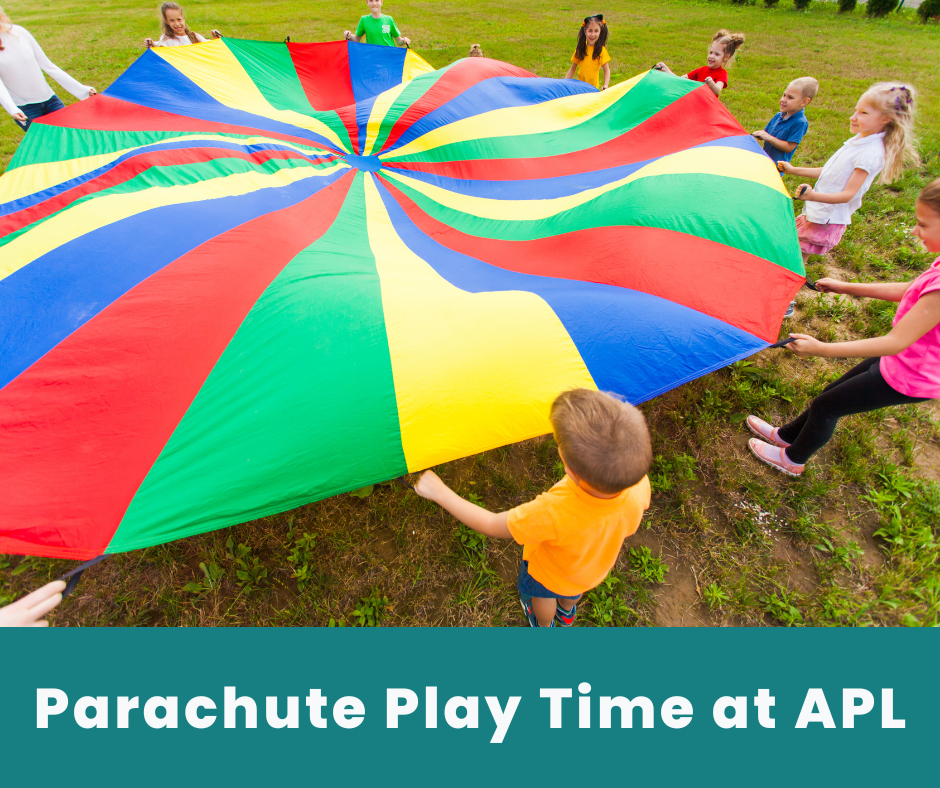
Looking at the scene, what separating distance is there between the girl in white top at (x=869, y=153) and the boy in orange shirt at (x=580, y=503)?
2.37m

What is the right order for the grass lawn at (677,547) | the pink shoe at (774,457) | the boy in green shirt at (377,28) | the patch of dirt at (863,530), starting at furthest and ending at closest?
the boy in green shirt at (377,28) → the pink shoe at (774,457) → the patch of dirt at (863,530) → the grass lawn at (677,547)

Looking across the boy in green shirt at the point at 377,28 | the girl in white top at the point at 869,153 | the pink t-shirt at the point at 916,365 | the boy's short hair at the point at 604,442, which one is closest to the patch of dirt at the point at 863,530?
the pink t-shirt at the point at 916,365

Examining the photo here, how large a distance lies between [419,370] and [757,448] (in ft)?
6.90

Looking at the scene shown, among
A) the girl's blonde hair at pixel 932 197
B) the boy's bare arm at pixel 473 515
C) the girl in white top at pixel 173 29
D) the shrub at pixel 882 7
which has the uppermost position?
the shrub at pixel 882 7

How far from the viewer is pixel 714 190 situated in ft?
8.26

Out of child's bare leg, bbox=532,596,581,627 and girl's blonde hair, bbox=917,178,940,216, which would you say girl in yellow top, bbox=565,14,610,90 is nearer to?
girl's blonde hair, bbox=917,178,940,216

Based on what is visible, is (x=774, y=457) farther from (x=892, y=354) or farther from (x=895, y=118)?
(x=895, y=118)

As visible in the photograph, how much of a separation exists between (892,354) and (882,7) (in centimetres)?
1914

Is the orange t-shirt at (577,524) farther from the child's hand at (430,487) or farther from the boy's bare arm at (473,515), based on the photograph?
the child's hand at (430,487)

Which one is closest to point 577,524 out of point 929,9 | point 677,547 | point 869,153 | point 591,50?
point 677,547

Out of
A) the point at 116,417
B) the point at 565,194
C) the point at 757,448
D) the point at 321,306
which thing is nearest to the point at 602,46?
the point at 565,194

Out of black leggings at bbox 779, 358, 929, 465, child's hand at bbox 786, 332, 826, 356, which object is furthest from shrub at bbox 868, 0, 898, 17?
child's hand at bbox 786, 332, 826, 356

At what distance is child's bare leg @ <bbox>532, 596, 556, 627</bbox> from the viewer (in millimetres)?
1939

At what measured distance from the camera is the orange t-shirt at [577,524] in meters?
1.45
